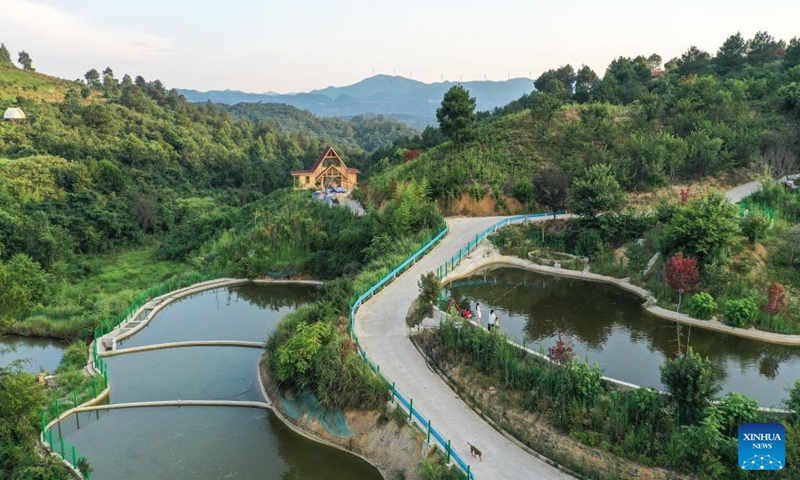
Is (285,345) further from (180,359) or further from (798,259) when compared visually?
(798,259)

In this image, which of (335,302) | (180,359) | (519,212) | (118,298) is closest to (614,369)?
(335,302)

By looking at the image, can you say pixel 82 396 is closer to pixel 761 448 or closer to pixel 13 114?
pixel 761 448

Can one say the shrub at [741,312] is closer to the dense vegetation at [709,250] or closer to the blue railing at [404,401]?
the dense vegetation at [709,250]

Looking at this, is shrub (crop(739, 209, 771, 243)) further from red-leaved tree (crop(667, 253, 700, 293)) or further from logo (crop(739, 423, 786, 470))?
logo (crop(739, 423, 786, 470))

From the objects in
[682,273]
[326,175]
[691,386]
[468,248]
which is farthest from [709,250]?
[326,175]

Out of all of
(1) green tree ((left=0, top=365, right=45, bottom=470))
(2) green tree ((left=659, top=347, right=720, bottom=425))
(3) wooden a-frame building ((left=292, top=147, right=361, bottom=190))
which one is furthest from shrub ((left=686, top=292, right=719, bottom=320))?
(3) wooden a-frame building ((left=292, top=147, right=361, bottom=190))
